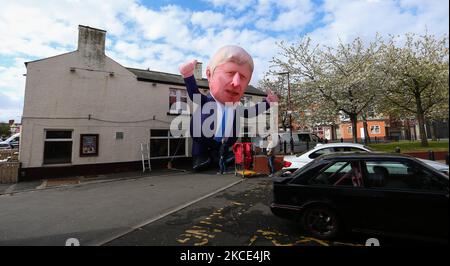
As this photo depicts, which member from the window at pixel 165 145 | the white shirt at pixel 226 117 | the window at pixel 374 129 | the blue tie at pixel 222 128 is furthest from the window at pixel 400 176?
the window at pixel 374 129

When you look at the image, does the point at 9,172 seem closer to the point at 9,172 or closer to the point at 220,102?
the point at 9,172

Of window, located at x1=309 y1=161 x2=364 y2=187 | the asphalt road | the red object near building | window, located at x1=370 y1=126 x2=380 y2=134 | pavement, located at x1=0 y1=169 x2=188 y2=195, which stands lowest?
the asphalt road

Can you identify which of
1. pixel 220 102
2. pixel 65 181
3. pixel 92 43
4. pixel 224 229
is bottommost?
pixel 224 229

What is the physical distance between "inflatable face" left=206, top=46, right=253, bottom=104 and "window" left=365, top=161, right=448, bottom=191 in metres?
5.45

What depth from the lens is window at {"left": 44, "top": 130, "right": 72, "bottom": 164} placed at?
12.6 metres

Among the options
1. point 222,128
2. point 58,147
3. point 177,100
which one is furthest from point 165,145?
point 222,128

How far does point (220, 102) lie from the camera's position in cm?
951

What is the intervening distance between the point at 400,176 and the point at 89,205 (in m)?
7.89

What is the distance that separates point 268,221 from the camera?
5.44 m

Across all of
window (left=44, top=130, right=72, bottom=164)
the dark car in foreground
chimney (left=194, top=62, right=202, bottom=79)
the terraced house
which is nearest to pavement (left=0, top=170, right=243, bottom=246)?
window (left=44, top=130, right=72, bottom=164)

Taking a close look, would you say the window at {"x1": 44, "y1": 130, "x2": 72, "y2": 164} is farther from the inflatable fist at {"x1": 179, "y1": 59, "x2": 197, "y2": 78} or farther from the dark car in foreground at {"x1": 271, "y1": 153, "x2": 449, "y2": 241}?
the dark car in foreground at {"x1": 271, "y1": 153, "x2": 449, "y2": 241}

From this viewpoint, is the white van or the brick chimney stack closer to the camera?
the white van

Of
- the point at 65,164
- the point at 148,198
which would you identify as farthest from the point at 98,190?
the point at 65,164
